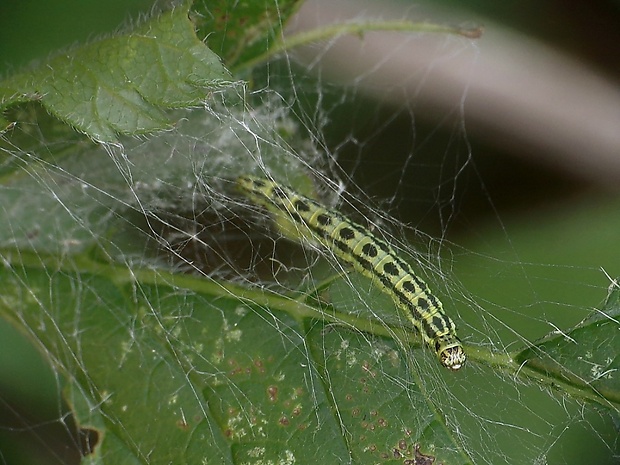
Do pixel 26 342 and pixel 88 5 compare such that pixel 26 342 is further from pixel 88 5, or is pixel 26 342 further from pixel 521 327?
pixel 521 327

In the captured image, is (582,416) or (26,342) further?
(26,342)

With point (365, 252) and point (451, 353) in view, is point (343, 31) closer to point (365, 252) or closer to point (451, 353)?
point (365, 252)

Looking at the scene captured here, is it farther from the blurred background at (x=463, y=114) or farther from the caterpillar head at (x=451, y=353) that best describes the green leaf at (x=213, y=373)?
the blurred background at (x=463, y=114)

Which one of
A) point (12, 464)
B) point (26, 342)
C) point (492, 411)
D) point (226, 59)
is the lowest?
point (12, 464)

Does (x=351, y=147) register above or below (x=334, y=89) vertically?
below

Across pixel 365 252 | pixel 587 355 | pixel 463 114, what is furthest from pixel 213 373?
pixel 463 114

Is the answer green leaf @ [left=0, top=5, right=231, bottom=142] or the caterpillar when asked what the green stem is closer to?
the caterpillar

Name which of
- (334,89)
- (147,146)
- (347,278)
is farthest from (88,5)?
(347,278)
